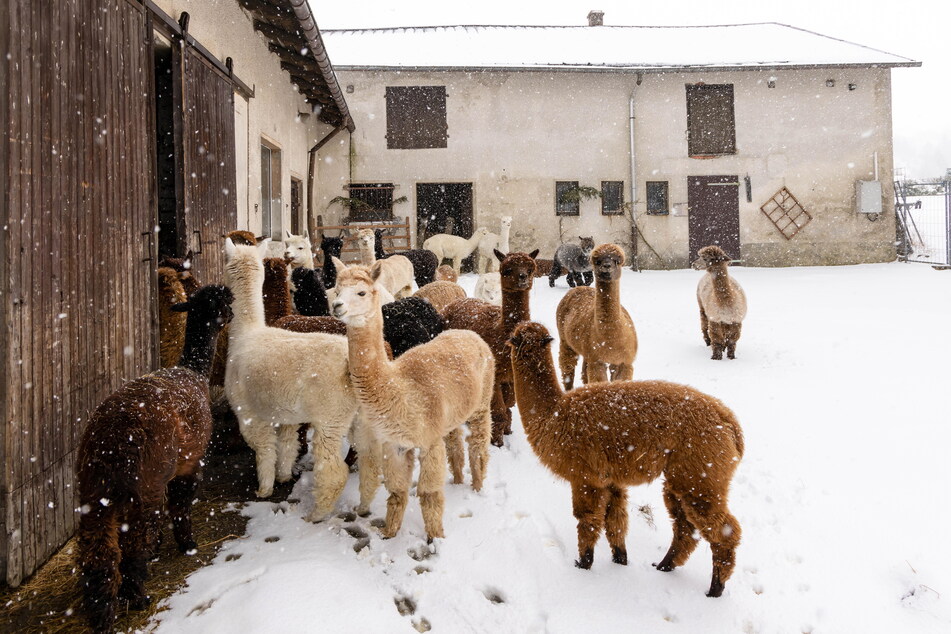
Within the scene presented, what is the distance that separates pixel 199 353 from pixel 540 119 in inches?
672

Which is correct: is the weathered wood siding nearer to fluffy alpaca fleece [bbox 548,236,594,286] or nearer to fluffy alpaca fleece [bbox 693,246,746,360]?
fluffy alpaca fleece [bbox 693,246,746,360]

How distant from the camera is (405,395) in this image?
3.21m

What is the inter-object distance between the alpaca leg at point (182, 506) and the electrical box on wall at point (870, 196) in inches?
862

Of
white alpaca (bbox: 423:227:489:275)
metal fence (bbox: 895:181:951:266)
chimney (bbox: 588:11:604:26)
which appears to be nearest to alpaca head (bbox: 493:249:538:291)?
white alpaca (bbox: 423:227:489:275)

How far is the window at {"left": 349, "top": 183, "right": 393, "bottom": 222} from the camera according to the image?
18312 millimetres

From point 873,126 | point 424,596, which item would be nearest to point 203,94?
point 424,596

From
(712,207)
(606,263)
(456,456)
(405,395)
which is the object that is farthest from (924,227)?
(405,395)

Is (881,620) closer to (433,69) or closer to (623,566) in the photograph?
(623,566)

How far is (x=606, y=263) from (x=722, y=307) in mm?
2791

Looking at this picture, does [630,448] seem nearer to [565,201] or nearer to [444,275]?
[444,275]

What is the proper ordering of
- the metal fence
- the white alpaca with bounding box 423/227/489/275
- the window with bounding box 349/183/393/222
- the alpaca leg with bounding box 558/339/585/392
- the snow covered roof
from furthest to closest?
1. the snow covered roof
2. the window with bounding box 349/183/393/222
3. the metal fence
4. the white alpaca with bounding box 423/227/489/275
5. the alpaca leg with bounding box 558/339/585/392

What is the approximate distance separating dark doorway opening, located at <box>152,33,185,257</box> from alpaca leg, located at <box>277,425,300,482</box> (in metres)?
2.46

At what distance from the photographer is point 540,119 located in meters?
→ 19.0

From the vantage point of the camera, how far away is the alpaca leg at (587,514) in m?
2.99
